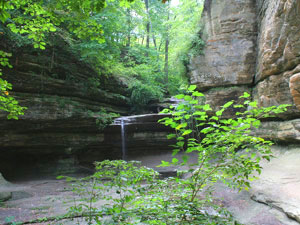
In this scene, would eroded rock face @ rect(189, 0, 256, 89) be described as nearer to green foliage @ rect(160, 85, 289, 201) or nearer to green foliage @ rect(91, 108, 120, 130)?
green foliage @ rect(91, 108, 120, 130)

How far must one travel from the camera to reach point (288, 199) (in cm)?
478

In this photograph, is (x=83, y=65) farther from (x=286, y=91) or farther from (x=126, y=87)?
(x=286, y=91)

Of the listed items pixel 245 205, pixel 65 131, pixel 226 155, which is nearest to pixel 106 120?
pixel 65 131

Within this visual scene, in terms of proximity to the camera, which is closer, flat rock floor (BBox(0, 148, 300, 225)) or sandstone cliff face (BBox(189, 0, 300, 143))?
flat rock floor (BBox(0, 148, 300, 225))

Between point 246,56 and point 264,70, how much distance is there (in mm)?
1938

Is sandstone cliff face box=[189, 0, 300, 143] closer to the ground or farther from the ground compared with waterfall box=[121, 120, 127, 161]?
farther from the ground

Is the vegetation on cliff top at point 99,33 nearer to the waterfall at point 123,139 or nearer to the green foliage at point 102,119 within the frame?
the green foliage at point 102,119

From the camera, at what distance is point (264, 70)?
804 centimetres

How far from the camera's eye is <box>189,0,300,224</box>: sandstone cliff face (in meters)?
5.55

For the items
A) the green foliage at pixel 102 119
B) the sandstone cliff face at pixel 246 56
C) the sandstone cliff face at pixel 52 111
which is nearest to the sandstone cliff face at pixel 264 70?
the sandstone cliff face at pixel 246 56

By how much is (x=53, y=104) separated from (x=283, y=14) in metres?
10.7

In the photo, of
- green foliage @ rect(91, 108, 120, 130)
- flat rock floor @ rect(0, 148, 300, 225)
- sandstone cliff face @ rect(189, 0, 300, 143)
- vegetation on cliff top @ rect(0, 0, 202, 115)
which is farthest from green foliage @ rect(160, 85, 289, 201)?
green foliage @ rect(91, 108, 120, 130)

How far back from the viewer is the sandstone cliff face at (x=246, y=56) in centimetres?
723

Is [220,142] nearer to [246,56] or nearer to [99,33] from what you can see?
[99,33]
